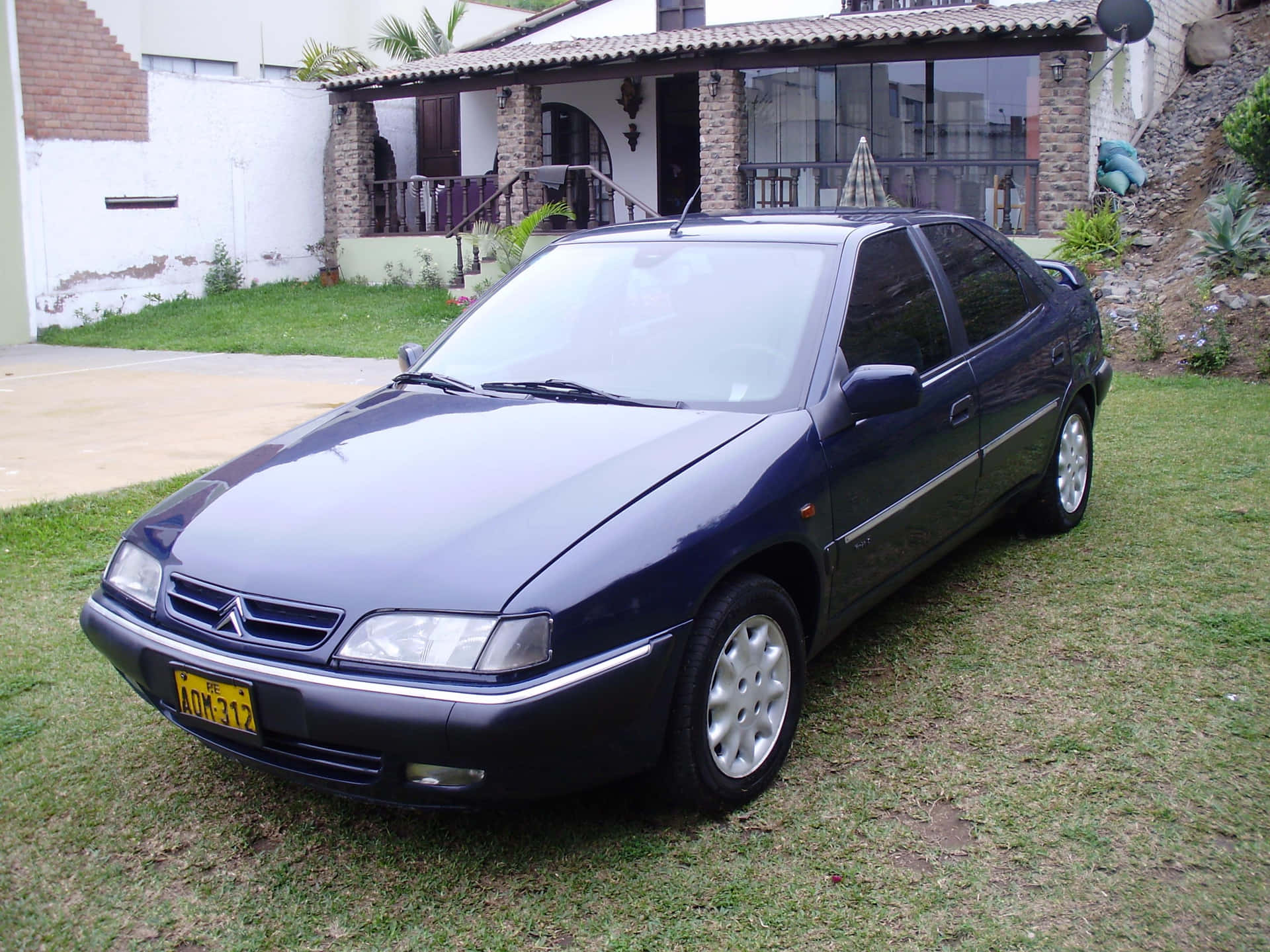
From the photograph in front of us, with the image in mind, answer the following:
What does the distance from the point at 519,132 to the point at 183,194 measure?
5129mm

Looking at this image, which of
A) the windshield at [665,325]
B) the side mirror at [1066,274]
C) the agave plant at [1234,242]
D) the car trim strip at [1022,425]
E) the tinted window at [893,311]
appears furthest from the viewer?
the agave plant at [1234,242]

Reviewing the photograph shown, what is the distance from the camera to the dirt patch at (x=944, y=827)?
3.01 metres

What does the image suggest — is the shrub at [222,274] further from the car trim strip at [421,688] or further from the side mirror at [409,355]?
the car trim strip at [421,688]

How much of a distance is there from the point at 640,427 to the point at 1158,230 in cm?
1350

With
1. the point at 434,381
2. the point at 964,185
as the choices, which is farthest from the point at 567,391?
the point at 964,185

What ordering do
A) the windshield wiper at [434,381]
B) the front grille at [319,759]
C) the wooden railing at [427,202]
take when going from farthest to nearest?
the wooden railing at [427,202], the windshield wiper at [434,381], the front grille at [319,759]

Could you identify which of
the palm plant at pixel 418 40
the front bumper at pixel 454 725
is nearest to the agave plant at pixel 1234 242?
the front bumper at pixel 454 725

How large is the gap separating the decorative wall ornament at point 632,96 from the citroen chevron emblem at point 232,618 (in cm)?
1844

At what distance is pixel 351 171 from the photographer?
1970cm

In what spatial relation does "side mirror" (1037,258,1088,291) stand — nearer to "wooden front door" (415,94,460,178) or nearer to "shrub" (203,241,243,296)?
"shrub" (203,241,243,296)

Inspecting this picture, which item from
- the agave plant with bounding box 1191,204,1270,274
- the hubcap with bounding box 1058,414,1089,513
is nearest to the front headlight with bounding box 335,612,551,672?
the hubcap with bounding box 1058,414,1089,513

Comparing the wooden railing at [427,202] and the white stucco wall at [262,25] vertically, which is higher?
the white stucco wall at [262,25]

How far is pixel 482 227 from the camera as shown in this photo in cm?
1725

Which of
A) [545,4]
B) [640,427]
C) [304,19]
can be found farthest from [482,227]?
[545,4]
